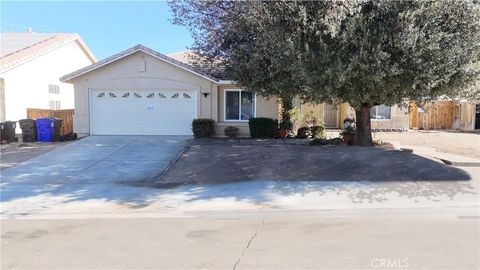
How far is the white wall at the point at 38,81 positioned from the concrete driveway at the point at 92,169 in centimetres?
719

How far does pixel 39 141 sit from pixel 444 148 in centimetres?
1637

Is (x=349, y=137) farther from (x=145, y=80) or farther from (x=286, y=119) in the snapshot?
(x=145, y=80)

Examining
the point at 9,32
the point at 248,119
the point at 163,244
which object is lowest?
the point at 163,244

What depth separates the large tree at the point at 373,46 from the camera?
11.1m

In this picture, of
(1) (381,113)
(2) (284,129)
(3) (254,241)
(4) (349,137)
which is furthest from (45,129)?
(1) (381,113)

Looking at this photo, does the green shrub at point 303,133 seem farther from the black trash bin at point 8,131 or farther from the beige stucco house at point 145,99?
the black trash bin at point 8,131

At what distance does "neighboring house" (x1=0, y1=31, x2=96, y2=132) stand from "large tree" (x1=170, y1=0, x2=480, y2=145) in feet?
49.8

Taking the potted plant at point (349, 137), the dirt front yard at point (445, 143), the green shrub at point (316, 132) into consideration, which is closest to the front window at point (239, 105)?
the green shrub at point (316, 132)

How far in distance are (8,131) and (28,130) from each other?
2.84 feet

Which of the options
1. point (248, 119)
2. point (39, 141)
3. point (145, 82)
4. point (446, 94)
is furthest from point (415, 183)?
point (39, 141)

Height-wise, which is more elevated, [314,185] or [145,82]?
[145,82]

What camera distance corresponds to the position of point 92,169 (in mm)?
12844

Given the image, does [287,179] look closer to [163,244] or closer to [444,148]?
[163,244]

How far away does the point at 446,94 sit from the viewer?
12.5 metres
